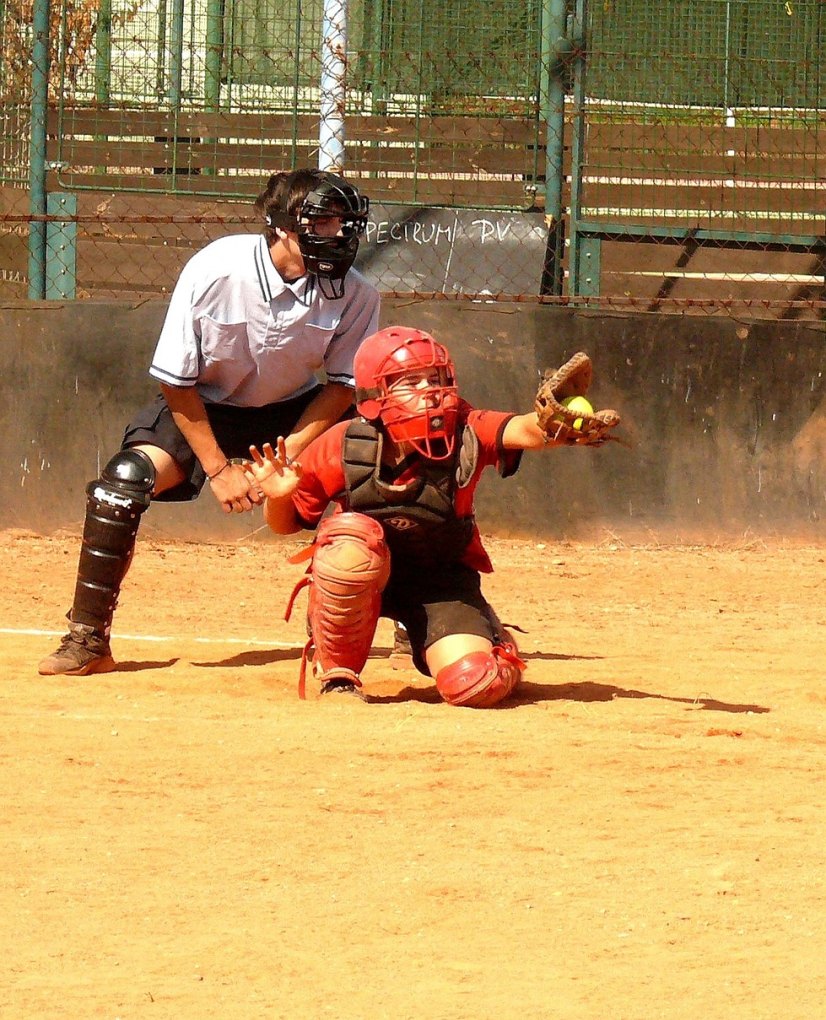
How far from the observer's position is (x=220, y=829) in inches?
147

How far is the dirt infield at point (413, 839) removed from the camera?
2.83m

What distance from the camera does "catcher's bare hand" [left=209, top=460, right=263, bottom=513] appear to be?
5.53 metres

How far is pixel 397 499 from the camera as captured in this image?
5176 mm

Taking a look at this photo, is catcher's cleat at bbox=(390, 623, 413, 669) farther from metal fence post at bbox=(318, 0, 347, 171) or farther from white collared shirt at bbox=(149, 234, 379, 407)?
metal fence post at bbox=(318, 0, 347, 171)

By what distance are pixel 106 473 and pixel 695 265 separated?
16.5 ft

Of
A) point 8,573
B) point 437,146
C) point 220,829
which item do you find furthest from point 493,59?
point 220,829

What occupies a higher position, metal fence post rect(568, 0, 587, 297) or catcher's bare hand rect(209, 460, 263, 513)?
metal fence post rect(568, 0, 587, 297)

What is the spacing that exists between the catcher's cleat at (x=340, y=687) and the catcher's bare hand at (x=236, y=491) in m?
0.70

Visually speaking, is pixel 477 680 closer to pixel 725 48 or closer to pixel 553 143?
pixel 553 143

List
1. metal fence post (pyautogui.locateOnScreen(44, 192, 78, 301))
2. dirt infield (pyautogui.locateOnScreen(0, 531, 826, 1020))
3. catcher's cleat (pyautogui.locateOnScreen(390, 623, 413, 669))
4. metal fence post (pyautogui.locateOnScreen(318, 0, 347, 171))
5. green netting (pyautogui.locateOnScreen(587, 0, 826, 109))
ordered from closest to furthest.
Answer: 1. dirt infield (pyautogui.locateOnScreen(0, 531, 826, 1020))
2. catcher's cleat (pyautogui.locateOnScreen(390, 623, 413, 669))
3. metal fence post (pyautogui.locateOnScreen(44, 192, 78, 301))
4. metal fence post (pyautogui.locateOnScreen(318, 0, 347, 171))
5. green netting (pyautogui.locateOnScreen(587, 0, 826, 109))

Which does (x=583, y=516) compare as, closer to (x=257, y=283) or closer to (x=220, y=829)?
(x=257, y=283)

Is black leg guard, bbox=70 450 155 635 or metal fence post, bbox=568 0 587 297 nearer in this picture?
black leg guard, bbox=70 450 155 635

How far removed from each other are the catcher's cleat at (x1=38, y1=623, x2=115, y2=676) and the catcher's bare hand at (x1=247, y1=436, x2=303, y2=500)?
105cm

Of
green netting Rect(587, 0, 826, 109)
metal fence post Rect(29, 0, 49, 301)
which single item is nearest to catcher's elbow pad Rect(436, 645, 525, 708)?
metal fence post Rect(29, 0, 49, 301)
